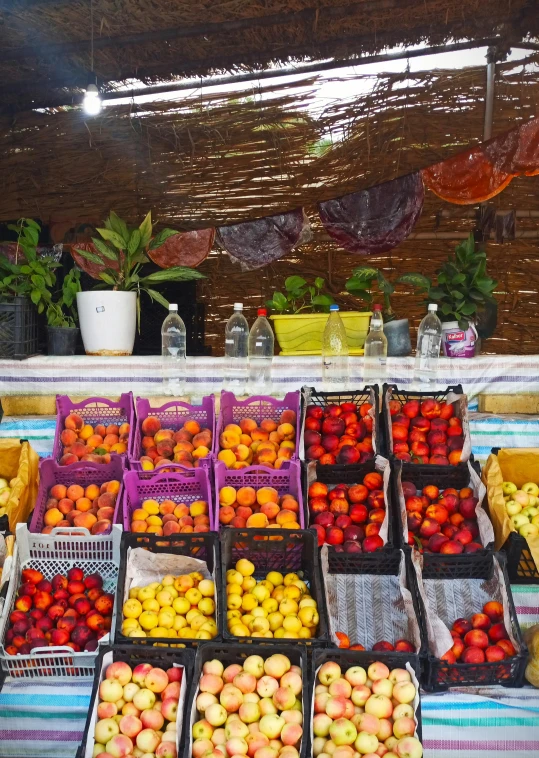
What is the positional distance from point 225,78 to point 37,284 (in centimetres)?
267

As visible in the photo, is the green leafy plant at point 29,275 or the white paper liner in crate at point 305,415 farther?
the green leafy plant at point 29,275

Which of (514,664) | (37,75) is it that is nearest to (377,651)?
(514,664)

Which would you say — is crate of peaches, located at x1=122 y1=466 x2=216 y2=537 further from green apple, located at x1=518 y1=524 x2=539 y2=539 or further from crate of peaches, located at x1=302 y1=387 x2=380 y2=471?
green apple, located at x1=518 y1=524 x2=539 y2=539

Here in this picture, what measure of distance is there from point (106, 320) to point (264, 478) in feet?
4.77

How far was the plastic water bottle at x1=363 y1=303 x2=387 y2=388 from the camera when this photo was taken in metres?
3.65

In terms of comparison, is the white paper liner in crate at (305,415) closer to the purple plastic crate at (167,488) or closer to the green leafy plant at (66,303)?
the purple plastic crate at (167,488)

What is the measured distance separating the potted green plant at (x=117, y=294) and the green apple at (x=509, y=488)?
1.94 metres

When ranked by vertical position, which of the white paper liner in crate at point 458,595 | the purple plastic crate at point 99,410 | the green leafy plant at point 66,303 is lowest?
the white paper liner in crate at point 458,595

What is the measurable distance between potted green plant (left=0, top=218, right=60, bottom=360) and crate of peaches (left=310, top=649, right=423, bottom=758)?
2.46 m

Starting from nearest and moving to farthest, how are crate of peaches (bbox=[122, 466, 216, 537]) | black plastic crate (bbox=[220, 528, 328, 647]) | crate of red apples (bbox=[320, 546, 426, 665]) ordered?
crate of red apples (bbox=[320, 546, 426, 665]) → black plastic crate (bbox=[220, 528, 328, 647]) → crate of peaches (bbox=[122, 466, 216, 537])

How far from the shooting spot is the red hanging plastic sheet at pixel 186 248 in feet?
18.6

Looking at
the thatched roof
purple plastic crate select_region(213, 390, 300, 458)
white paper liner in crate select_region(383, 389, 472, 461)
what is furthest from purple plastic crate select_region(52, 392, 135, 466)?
the thatched roof

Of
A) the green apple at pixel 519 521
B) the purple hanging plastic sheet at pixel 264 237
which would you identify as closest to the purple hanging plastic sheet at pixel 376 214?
the purple hanging plastic sheet at pixel 264 237

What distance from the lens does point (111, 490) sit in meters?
2.84
